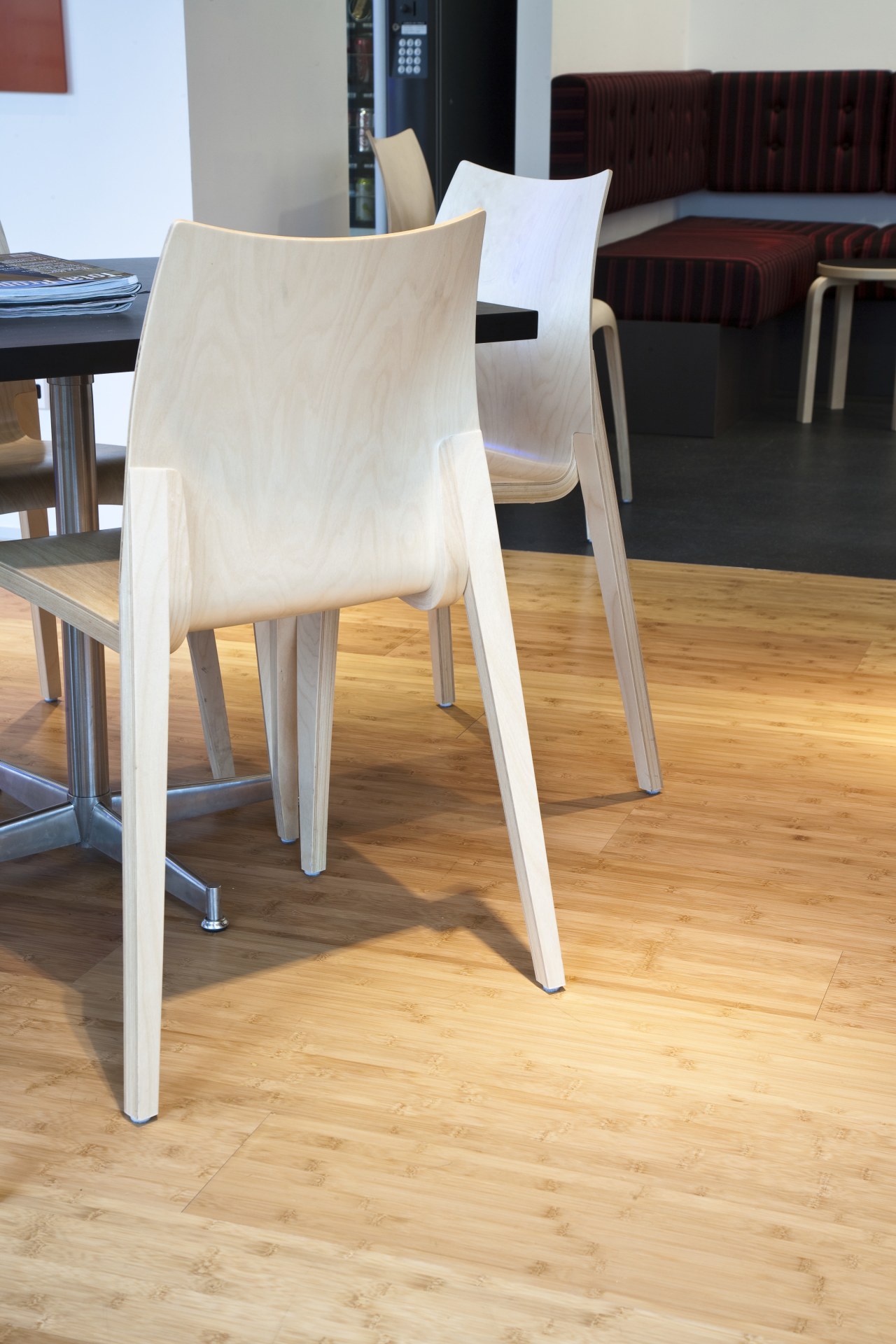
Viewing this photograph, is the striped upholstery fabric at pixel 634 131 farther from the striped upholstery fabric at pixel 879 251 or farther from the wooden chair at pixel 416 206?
the wooden chair at pixel 416 206

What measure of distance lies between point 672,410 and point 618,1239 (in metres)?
3.78

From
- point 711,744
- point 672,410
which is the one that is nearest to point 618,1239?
point 711,744

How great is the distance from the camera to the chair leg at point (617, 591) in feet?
6.55

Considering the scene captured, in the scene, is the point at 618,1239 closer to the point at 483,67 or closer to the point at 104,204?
the point at 104,204

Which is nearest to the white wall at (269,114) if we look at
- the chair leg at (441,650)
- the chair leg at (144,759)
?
the chair leg at (441,650)

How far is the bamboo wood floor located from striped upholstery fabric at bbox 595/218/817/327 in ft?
8.11

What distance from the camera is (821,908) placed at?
1.78 metres

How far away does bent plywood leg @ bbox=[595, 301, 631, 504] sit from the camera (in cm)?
346


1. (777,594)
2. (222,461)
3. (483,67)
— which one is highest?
(483,67)

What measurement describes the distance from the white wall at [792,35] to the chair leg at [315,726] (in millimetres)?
4904

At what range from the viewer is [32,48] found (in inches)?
122

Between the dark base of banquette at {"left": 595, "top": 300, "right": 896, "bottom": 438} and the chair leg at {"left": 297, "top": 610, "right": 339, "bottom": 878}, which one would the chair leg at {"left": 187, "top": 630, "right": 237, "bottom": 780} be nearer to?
the chair leg at {"left": 297, "top": 610, "right": 339, "bottom": 878}

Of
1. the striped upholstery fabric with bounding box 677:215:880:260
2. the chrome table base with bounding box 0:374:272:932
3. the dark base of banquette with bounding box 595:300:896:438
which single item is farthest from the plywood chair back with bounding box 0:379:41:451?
the striped upholstery fabric with bounding box 677:215:880:260

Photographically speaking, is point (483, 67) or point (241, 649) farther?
point (483, 67)
